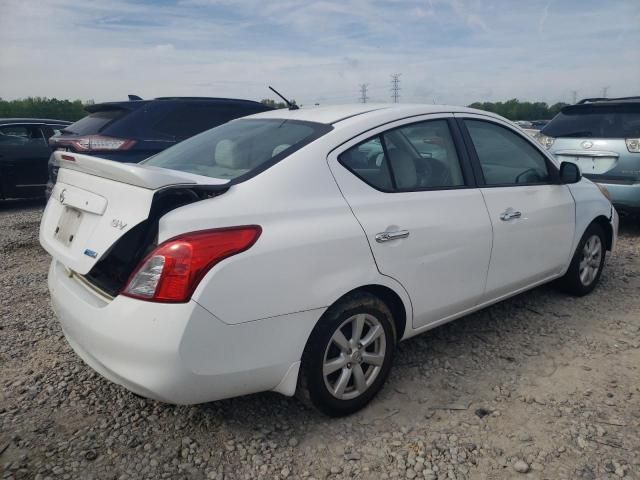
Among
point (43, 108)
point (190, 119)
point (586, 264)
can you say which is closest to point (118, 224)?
point (586, 264)

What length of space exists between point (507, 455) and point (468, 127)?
192 centimetres

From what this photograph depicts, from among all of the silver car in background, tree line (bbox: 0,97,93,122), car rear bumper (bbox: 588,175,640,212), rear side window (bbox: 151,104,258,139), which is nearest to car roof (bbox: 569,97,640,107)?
the silver car in background

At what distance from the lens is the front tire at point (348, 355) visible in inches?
93.1

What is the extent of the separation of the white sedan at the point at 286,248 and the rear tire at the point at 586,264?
0.90m

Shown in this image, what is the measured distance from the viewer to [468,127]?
10.6 ft

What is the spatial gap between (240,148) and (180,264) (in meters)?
1.02

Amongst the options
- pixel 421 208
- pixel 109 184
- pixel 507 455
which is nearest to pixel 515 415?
pixel 507 455

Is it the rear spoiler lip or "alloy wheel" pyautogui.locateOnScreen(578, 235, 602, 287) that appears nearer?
the rear spoiler lip

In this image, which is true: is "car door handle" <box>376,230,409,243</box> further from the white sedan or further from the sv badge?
the sv badge

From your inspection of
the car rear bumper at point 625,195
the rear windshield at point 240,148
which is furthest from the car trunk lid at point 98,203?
the car rear bumper at point 625,195

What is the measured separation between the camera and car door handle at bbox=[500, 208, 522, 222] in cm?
318

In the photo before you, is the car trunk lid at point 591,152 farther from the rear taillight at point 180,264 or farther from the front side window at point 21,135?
the front side window at point 21,135

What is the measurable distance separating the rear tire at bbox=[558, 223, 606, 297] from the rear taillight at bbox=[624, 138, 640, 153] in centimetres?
208

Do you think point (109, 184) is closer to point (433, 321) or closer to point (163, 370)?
point (163, 370)
